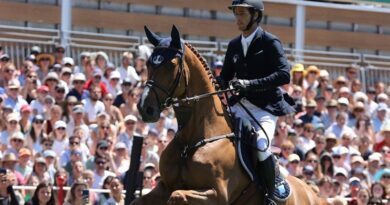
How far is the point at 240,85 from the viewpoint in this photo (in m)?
11.2

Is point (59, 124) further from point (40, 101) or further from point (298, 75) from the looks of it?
point (298, 75)

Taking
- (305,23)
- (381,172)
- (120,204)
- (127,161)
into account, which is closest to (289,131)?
(381,172)

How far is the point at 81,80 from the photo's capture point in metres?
18.5

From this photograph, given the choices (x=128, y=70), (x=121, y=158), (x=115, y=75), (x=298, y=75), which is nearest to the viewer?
(x=121, y=158)

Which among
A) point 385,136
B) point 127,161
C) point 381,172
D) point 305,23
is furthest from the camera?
point 305,23

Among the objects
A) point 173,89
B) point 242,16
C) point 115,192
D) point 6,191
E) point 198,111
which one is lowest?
point 115,192

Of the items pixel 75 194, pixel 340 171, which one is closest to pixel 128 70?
pixel 340 171

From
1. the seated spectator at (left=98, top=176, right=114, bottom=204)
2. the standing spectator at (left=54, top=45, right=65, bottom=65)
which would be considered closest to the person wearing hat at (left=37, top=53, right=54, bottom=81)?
the standing spectator at (left=54, top=45, right=65, bottom=65)

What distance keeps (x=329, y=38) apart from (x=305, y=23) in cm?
65

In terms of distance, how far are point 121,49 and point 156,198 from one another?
10.4 metres

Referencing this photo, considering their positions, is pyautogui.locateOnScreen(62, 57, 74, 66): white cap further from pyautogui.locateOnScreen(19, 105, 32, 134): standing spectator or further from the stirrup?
the stirrup

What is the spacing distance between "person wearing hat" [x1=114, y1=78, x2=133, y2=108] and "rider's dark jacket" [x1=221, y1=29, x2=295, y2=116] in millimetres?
7362

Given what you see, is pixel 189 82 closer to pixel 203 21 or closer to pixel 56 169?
pixel 56 169

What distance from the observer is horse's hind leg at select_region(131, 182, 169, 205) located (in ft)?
36.5
